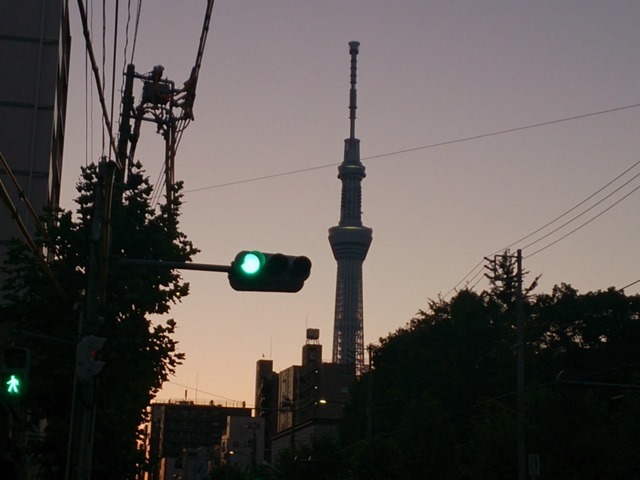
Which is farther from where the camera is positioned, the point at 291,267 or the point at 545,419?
the point at 545,419

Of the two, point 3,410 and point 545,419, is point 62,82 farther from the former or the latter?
point 545,419

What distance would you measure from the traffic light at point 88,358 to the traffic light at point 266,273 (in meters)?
4.92

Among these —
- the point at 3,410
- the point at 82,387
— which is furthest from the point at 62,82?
the point at 82,387

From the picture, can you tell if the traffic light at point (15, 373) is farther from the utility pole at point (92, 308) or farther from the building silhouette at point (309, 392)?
the building silhouette at point (309, 392)

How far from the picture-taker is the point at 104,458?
32219 mm

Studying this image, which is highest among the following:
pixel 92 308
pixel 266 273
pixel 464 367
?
pixel 464 367

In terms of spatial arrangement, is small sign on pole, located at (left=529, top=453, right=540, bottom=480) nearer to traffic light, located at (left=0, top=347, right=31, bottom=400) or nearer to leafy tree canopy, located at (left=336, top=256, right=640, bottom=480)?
leafy tree canopy, located at (left=336, top=256, right=640, bottom=480)

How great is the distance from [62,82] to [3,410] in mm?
28178

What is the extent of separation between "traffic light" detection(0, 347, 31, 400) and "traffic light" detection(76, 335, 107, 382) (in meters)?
0.95

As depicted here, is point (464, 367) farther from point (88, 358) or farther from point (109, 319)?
point (88, 358)

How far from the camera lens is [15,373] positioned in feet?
61.9

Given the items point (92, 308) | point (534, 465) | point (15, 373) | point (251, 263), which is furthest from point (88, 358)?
point (534, 465)

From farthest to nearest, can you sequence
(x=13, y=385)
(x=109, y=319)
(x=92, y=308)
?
(x=109, y=319) < (x=92, y=308) < (x=13, y=385)

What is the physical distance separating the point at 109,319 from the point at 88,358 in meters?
11.5
